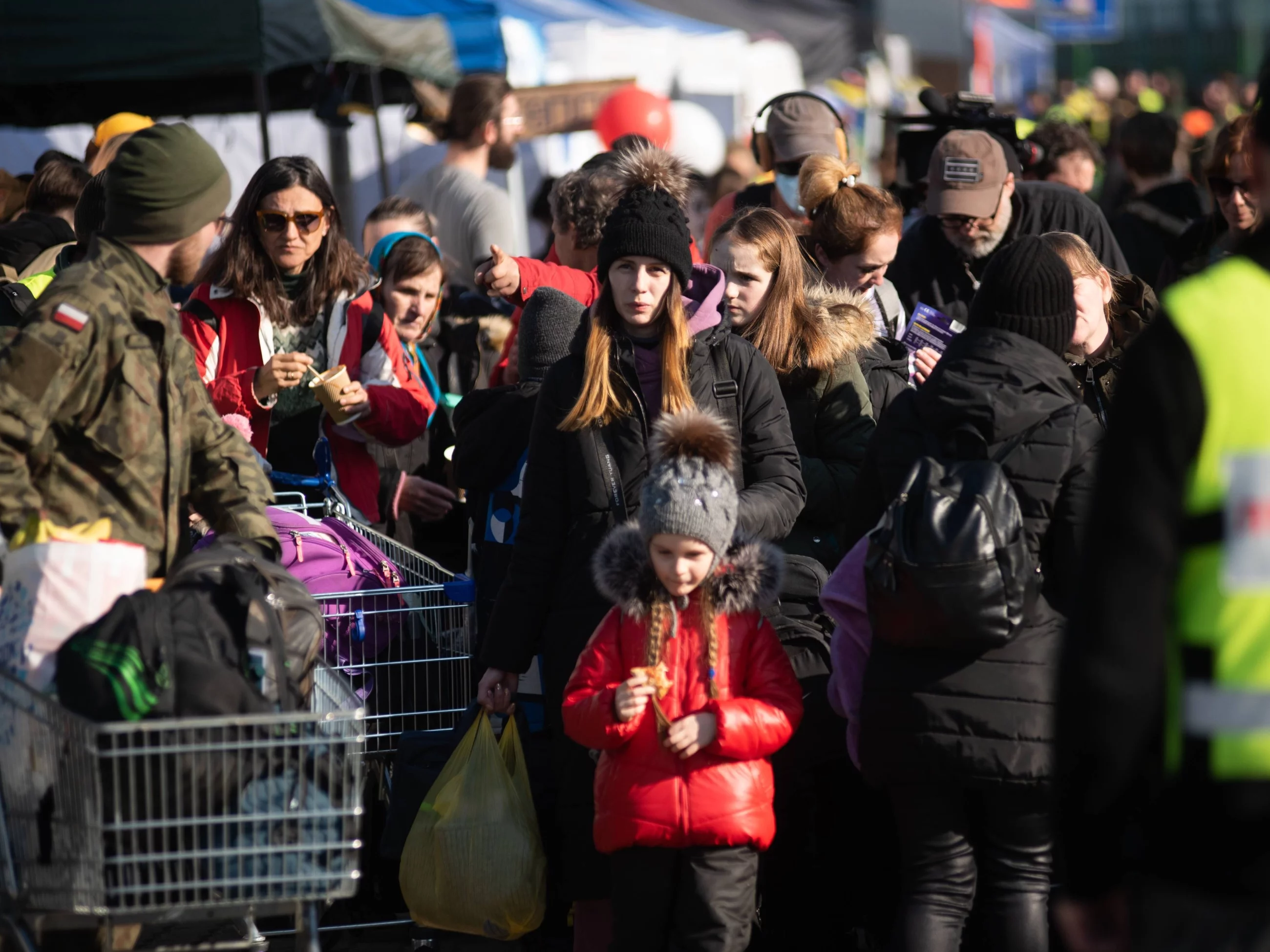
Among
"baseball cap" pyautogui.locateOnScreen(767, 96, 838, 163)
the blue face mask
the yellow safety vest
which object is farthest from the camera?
"baseball cap" pyautogui.locateOnScreen(767, 96, 838, 163)

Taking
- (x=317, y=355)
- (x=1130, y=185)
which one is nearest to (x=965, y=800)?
(x=317, y=355)

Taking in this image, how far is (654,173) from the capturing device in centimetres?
499

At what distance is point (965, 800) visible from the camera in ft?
12.3

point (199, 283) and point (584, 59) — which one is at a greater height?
point (584, 59)

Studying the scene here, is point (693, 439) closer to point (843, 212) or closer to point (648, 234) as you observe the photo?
point (648, 234)

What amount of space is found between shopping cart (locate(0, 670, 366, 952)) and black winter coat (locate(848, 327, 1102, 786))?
1.27 metres

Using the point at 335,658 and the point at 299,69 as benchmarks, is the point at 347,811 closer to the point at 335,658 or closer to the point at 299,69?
the point at 335,658

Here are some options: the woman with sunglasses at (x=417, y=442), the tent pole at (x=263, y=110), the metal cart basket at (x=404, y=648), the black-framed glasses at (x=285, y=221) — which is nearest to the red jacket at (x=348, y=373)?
the woman with sunglasses at (x=417, y=442)

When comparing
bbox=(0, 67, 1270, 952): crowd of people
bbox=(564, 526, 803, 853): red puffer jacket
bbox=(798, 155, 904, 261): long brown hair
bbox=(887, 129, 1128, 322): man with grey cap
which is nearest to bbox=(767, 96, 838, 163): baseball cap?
bbox=(887, 129, 1128, 322): man with grey cap

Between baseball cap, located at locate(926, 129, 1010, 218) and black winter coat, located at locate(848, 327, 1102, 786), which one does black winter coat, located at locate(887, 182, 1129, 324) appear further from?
black winter coat, located at locate(848, 327, 1102, 786)

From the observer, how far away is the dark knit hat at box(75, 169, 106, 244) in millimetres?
4965

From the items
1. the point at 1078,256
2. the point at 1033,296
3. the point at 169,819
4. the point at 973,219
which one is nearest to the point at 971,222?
the point at 973,219

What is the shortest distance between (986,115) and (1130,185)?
2.59m

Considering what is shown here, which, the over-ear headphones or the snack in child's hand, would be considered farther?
the over-ear headphones
